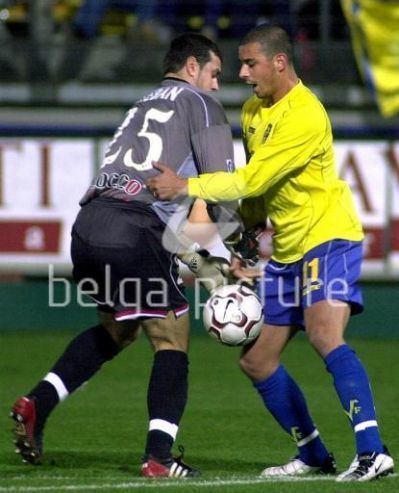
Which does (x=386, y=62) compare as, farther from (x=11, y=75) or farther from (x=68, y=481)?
(x=68, y=481)

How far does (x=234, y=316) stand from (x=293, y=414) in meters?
0.60

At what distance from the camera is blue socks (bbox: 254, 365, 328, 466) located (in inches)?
269

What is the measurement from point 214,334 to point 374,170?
300 inches

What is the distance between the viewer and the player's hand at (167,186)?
21.0ft

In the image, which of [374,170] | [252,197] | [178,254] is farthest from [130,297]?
[374,170]

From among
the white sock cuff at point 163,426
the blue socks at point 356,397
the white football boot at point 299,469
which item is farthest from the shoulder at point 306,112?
the white football boot at point 299,469

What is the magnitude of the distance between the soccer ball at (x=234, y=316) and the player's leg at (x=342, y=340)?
0.92 ft

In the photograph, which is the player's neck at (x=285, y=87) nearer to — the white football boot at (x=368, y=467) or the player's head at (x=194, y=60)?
the player's head at (x=194, y=60)

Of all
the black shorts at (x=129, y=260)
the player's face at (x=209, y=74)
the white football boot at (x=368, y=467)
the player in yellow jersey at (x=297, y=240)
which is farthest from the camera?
the player's face at (x=209, y=74)

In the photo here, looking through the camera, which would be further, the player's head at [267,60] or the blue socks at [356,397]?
the player's head at [267,60]

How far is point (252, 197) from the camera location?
6973 millimetres

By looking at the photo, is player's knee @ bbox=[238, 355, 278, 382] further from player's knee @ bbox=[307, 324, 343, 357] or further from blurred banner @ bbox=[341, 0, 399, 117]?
blurred banner @ bbox=[341, 0, 399, 117]

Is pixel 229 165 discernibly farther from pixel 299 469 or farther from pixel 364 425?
pixel 299 469

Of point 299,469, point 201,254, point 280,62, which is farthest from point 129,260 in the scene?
point 299,469
